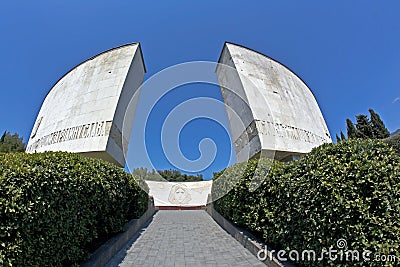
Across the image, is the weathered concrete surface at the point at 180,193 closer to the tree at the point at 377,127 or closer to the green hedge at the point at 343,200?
the green hedge at the point at 343,200

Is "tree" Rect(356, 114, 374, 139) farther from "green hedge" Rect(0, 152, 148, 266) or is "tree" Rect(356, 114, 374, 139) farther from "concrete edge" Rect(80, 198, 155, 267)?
"green hedge" Rect(0, 152, 148, 266)

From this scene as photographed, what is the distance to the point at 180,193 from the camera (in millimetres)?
18156

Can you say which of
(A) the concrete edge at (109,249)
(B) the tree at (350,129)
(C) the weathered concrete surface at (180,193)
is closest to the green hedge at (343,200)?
(A) the concrete edge at (109,249)

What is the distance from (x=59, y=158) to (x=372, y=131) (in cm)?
→ 3056

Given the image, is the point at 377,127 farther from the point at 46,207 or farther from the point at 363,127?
the point at 46,207

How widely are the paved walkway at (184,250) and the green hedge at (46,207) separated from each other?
1.05 meters

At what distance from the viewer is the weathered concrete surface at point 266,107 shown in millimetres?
11679

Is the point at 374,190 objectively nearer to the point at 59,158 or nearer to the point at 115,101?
the point at 59,158

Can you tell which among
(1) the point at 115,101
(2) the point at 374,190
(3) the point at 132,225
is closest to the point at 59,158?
(3) the point at 132,225

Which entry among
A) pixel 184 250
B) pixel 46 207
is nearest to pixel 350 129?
pixel 184 250

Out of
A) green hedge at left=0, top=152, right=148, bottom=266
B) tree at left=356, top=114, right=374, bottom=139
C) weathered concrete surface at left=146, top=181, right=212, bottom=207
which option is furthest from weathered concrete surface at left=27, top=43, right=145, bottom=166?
tree at left=356, top=114, right=374, bottom=139

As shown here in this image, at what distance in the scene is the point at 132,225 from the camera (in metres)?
5.26

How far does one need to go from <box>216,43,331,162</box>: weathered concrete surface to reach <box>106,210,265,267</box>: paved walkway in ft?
22.2

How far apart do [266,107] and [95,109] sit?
30.0 ft
